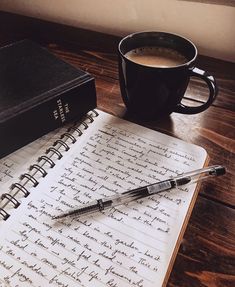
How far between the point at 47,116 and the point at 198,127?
0.25 metres

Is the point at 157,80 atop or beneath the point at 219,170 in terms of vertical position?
atop

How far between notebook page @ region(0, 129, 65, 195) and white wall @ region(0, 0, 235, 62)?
370 millimetres

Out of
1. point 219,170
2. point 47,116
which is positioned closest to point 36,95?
point 47,116

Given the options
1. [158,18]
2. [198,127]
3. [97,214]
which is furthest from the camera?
[158,18]

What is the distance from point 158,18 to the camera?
751 mm

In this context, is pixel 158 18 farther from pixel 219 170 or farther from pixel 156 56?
pixel 219 170

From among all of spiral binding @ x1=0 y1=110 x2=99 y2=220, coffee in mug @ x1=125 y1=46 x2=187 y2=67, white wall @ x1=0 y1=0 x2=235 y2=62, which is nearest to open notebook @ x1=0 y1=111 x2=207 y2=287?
spiral binding @ x1=0 y1=110 x2=99 y2=220

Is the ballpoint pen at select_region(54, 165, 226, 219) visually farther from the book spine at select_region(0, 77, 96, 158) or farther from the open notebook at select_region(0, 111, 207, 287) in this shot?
the book spine at select_region(0, 77, 96, 158)

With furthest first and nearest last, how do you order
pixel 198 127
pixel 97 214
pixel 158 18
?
pixel 158 18 < pixel 198 127 < pixel 97 214

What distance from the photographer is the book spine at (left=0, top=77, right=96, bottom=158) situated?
0.49 metres

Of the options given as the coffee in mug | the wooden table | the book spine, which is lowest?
the wooden table

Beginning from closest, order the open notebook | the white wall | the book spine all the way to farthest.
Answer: the open notebook < the book spine < the white wall

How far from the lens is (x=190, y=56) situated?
0.57 meters

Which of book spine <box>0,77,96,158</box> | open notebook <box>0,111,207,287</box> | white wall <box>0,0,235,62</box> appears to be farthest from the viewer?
white wall <box>0,0,235,62</box>
